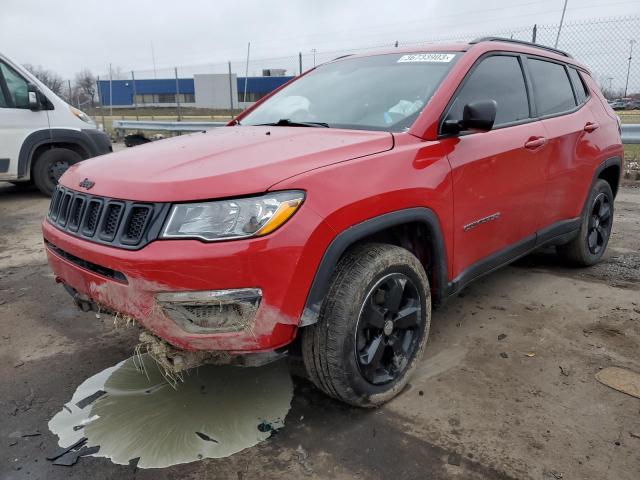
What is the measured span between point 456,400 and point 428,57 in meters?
1.98

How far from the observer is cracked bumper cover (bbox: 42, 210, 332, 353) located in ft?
6.23

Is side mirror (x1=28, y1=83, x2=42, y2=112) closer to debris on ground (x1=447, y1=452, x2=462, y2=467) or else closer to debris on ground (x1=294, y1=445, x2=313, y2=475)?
A: debris on ground (x1=294, y1=445, x2=313, y2=475)

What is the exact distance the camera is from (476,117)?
2.61 metres

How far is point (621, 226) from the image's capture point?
581cm

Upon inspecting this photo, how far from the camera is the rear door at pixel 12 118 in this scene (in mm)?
6945

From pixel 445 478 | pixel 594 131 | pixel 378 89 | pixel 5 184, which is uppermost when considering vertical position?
pixel 378 89

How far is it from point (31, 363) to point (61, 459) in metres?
1.03

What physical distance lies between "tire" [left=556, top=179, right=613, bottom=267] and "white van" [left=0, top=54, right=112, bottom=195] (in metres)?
6.76

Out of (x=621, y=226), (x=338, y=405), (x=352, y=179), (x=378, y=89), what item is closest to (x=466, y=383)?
(x=338, y=405)

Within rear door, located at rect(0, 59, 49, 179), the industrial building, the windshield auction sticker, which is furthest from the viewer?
the industrial building

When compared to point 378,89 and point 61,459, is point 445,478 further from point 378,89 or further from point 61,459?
point 378,89

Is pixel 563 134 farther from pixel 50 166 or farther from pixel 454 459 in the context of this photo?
pixel 50 166

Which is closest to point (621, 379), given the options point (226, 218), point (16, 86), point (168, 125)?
point (226, 218)

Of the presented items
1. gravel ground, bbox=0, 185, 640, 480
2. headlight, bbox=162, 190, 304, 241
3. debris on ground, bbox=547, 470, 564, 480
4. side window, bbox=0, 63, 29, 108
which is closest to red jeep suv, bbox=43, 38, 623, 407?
headlight, bbox=162, 190, 304, 241
